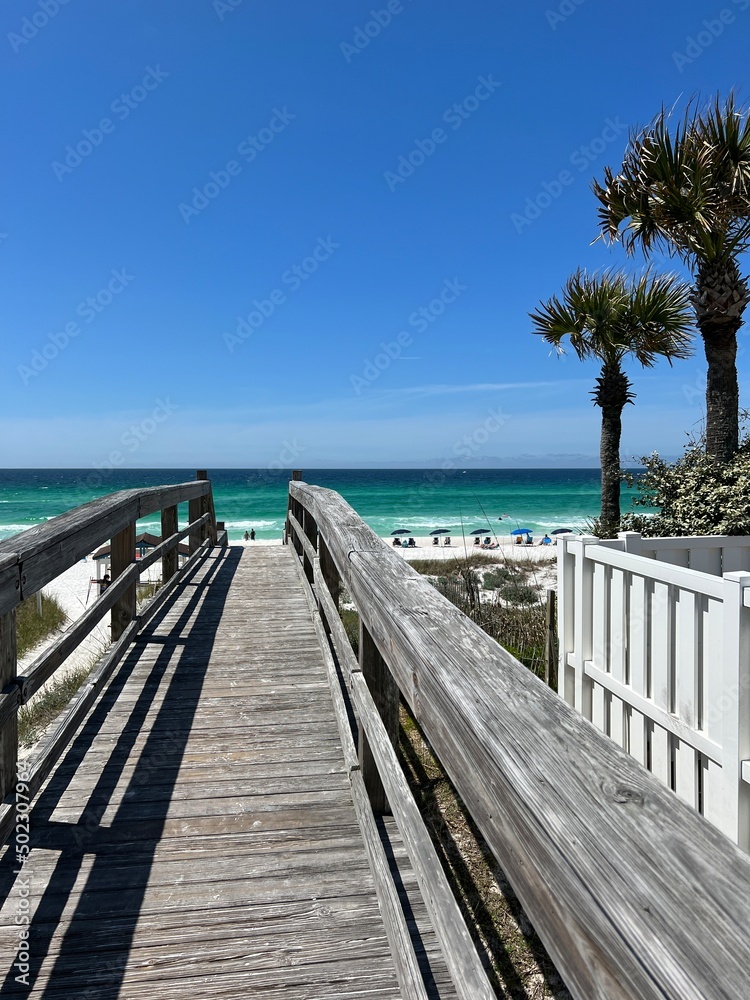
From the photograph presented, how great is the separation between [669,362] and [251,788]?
10359 millimetres

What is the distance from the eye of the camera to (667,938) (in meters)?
0.53

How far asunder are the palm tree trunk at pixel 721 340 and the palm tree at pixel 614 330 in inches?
97.7

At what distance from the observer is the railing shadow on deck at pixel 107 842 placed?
175 centimetres

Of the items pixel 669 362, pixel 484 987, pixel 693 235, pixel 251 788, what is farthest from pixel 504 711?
pixel 669 362

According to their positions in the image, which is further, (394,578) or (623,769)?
(394,578)

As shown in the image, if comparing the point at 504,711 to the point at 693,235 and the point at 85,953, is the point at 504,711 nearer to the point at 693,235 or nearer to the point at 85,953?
the point at 85,953

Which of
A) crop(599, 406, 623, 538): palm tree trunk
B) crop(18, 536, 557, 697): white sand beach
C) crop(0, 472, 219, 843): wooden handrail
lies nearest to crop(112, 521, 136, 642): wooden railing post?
crop(0, 472, 219, 843): wooden handrail

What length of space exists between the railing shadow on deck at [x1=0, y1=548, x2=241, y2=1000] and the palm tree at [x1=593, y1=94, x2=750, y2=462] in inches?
257

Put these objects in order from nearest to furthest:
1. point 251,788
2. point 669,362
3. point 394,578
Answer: point 394,578 < point 251,788 < point 669,362

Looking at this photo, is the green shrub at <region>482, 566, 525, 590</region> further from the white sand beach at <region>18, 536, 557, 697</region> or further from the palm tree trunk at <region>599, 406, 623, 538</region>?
the palm tree trunk at <region>599, 406, 623, 538</region>

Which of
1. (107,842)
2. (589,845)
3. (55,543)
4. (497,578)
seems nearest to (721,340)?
(55,543)

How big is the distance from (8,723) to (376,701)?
4.27ft

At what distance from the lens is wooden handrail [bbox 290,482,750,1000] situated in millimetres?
531

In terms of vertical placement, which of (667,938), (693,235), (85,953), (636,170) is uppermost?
(636,170)
